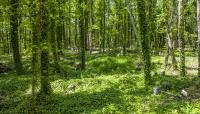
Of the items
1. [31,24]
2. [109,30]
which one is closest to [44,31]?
[31,24]

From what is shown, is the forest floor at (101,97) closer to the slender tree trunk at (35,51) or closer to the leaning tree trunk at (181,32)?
the slender tree trunk at (35,51)

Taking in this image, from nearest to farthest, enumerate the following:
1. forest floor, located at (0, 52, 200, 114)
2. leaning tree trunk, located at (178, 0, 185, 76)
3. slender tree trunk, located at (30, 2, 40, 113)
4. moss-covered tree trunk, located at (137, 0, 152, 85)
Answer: slender tree trunk, located at (30, 2, 40, 113)
forest floor, located at (0, 52, 200, 114)
moss-covered tree trunk, located at (137, 0, 152, 85)
leaning tree trunk, located at (178, 0, 185, 76)

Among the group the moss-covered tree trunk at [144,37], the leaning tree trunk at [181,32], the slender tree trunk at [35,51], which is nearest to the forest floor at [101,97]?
the moss-covered tree trunk at [144,37]

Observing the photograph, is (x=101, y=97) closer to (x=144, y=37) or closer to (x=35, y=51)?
(x=144, y=37)

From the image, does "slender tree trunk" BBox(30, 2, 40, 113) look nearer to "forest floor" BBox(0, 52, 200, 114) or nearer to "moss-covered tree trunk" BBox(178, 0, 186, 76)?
"forest floor" BBox(0, 52, 200, 114)

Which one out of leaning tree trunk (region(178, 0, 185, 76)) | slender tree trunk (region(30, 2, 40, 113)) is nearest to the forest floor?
slender tree trunk (region(30, 2, 40, 113))

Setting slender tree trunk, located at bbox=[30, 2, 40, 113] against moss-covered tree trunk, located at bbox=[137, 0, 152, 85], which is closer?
slender tree trunk, located at bbox=[30, 2, 40, 113]

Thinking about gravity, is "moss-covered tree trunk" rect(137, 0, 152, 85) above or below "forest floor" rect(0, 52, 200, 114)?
above

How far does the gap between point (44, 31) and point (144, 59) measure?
644 centimetres

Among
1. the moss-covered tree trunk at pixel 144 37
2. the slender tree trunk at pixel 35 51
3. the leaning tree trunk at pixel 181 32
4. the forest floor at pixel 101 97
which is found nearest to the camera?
the slender tree trunk at pixel 35 51

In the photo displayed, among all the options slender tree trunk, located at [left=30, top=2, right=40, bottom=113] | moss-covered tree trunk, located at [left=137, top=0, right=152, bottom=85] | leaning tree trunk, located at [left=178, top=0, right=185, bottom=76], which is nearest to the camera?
slender tree trunk, located at [left=30, top=2, right=40, bottom=113]

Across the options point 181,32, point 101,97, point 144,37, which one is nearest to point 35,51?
point 101,97

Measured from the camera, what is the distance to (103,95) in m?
20.2

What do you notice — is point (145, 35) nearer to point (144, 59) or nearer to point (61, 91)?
point (144, 59)
